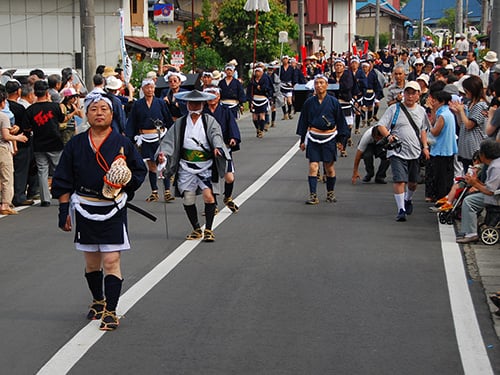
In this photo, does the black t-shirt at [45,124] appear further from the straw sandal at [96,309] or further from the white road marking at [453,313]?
the straw sandal at [96,309]

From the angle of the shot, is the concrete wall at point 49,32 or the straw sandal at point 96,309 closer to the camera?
the straw sandal at point 96,309

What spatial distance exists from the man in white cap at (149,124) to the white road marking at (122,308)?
5.30 ft

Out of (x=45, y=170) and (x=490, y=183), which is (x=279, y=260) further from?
(x=45, y=170)

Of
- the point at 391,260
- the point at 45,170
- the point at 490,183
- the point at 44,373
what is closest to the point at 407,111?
the point at 490,183

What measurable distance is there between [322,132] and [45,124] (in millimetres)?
4274

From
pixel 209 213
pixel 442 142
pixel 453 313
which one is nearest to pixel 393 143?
pixel 442 142

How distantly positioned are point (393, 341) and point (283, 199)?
24.8ft

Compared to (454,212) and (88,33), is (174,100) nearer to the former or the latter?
(454,212)

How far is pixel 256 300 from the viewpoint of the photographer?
828 cm

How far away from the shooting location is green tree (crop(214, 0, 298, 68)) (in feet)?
136

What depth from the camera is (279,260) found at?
9.98 m

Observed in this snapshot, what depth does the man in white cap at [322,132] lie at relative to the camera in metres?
14.1

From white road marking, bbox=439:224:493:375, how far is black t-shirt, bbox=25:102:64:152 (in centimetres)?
641

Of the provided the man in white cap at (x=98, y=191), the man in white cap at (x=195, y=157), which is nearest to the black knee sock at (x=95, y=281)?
the man in white cap at (x=98, y=191)
